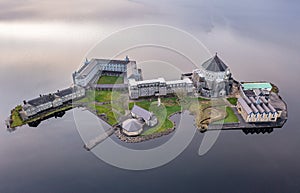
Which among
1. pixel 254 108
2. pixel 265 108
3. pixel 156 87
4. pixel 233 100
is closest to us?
pixel 254 108

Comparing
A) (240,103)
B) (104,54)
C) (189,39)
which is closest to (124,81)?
(104,54)

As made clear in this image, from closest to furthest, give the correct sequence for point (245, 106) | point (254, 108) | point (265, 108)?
1. point (254, 108)
2. point (265, 108)
3. point (245, 106)

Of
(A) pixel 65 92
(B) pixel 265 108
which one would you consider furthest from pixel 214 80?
(A) pixel 65 92

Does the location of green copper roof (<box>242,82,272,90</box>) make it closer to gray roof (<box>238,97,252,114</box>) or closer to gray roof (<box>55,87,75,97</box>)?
gray roof (<box>238,97,252,114</box>)

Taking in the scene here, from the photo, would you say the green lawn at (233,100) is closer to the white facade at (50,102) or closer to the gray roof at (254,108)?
the gray roof at (254,108)

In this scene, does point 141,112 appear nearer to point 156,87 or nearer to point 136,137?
point 136,137
